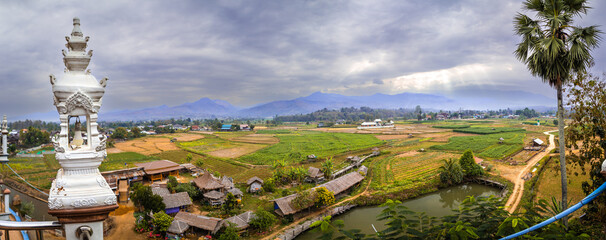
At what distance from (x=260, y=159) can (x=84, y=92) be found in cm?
3407

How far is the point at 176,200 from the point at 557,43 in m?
20.8

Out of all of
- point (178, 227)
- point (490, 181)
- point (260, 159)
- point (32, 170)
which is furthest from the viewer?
point (260, 159)

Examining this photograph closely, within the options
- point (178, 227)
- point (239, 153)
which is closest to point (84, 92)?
point (178, 227)

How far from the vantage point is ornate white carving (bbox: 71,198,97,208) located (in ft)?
11.8

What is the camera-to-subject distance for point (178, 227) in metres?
14.6

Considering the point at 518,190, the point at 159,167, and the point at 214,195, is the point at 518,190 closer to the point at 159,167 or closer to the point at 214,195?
the point at 214,195

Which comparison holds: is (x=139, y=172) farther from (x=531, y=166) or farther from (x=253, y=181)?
(x=531, y=166)

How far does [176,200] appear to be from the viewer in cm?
1816

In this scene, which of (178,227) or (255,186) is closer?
(178,227)

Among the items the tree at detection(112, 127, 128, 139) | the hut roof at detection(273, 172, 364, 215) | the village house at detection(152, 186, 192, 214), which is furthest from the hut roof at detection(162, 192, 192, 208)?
the tree at detection(112, 127, 128, 139)

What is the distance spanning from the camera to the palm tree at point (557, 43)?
8695 millimetres

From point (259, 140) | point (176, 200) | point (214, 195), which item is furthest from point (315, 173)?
point (259, 140)

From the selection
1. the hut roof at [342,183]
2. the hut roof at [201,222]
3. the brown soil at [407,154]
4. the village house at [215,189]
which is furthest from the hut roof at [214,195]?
the brown soil at [407,154]

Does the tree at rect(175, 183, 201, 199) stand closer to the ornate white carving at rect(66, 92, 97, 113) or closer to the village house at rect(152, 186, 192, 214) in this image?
the village house at rect(152, 186, 192, 214)
